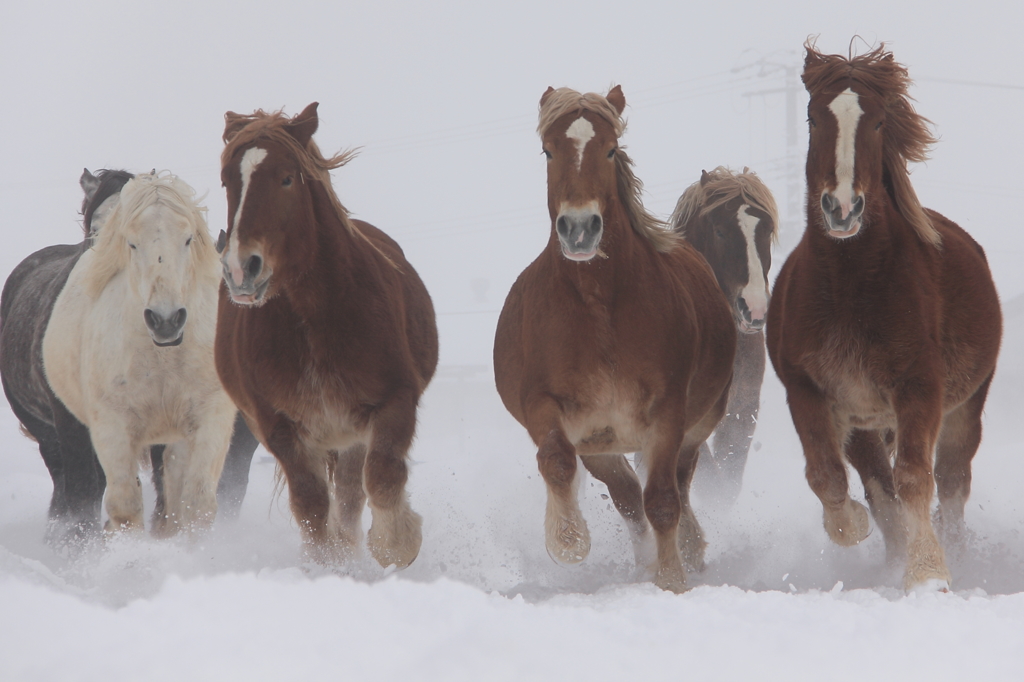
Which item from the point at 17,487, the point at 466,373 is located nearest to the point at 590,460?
the point at 17,487

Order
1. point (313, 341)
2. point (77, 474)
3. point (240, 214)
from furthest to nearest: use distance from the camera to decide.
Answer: point (77, 474)
point (313, 341)
point (240, 214)

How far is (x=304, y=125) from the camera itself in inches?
194

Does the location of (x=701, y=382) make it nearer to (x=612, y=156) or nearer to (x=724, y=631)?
(x=612, y=156)

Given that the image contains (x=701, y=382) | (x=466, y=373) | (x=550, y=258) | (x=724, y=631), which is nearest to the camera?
(x=724, y=631)

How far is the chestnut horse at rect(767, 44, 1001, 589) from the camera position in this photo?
4.18 m

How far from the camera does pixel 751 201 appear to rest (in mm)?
6949

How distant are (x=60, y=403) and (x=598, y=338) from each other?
13.1 feet

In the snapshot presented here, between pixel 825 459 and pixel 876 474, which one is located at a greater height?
pixel 825 459

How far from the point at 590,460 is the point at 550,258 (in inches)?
51.8

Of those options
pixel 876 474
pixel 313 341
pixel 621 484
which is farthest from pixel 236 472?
pixel 876 474

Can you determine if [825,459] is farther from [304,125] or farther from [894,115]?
[304,125]

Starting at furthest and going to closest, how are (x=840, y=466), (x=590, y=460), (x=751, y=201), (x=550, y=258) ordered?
1. (x=751, y=201)
2. (x=590, y=460)
3. (x=550, y=258)
4. (x=840, y=466)

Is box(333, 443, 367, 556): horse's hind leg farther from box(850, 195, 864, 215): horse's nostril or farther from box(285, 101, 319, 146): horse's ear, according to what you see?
box(850, 195, 864, 215): horse's nostril

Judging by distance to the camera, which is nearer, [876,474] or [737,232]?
[876,474]
